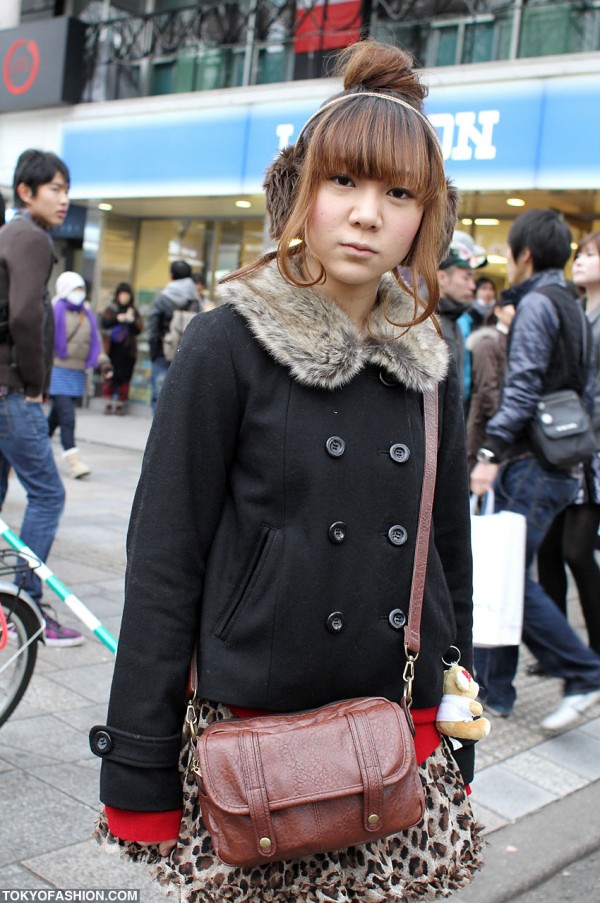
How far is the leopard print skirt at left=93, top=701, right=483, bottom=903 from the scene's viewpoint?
157 cm

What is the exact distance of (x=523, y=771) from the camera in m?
3.84

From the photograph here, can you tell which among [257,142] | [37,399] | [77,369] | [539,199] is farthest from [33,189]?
[257,142]

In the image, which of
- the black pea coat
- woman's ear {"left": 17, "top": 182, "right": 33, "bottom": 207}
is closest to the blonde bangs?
the black pea coat

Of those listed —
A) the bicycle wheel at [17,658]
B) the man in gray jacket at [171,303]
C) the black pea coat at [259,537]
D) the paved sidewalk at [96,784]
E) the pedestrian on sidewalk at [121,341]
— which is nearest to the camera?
the black pea coat at [259,537]

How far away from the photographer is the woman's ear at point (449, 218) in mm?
1789

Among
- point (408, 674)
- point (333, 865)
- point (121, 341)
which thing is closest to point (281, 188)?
point (408, 674)

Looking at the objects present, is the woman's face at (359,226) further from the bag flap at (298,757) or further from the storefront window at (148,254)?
the storefront window at (148,254)

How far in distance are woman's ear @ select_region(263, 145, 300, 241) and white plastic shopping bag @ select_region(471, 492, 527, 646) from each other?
216cm

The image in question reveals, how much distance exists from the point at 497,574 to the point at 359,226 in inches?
94.0

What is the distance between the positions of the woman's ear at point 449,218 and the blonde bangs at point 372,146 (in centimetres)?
17

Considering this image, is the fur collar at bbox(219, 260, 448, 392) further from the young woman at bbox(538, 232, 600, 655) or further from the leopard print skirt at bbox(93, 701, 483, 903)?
the young woman at bbox(538, 232, 600, 655)

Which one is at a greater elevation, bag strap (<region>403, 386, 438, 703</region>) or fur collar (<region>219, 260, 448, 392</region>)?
fur collar (<region>219, 260, 448, 392</region>)

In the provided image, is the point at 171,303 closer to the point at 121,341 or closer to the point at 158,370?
the point at 158,370

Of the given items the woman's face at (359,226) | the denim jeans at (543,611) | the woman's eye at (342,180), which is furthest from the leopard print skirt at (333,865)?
the denim jeans at (543,611)
